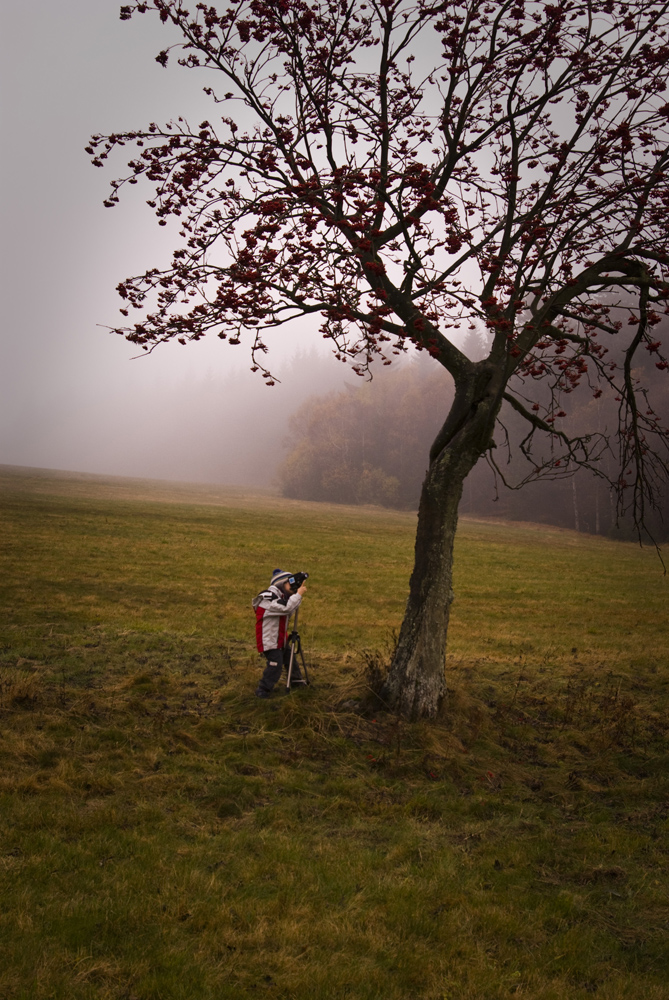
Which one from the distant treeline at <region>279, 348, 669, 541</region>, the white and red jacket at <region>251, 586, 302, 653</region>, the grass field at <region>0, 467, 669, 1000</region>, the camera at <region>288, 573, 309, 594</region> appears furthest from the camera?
the distant treeline at <region>279, 348, 669, 541</region>

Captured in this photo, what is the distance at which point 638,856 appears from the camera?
5.88 m

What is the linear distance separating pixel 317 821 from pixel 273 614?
3226mm

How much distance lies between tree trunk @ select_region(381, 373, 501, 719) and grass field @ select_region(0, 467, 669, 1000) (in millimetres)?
450

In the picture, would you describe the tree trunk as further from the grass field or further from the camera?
the camera

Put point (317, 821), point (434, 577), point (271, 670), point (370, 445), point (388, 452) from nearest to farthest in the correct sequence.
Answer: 1. point (317, 821)
2. point (434, 577)
3. point (271, 670)
4. point (388, 452)
5. point (370, 445)

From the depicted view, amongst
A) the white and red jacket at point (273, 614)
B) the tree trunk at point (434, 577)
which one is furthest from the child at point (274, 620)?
the tree trunk at point (434, 577)

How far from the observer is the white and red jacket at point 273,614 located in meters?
8.88

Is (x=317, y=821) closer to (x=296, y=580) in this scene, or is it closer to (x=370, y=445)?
(x=296, y=580)

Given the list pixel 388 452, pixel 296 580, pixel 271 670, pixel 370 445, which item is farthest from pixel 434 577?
pixel 370 445

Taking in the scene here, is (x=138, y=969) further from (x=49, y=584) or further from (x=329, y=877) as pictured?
(x=49, y=584)

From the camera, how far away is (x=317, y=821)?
6.18 m

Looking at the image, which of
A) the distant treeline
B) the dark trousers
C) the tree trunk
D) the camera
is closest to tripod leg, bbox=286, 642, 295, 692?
the dark trousers

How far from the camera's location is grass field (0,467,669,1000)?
4.17 meters

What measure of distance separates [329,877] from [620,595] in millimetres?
20280
